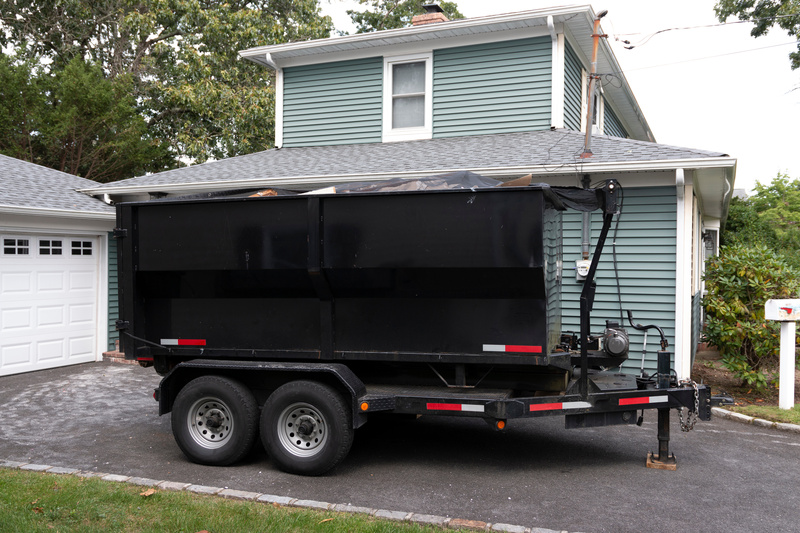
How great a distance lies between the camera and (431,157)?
36.6ft

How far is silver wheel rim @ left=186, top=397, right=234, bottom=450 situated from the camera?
20.9ft

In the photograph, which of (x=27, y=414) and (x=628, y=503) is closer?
(x=628, y=503)

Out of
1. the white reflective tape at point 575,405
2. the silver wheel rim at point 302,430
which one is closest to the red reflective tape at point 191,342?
the silver wheel rim at point 302,430

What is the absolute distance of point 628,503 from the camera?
5.33m

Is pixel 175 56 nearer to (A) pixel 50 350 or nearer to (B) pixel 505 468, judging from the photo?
(A) pixel 50 350

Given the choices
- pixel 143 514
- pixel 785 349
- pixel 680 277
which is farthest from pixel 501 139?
pixel 143 514

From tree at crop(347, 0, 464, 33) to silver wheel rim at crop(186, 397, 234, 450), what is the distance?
80.0ft

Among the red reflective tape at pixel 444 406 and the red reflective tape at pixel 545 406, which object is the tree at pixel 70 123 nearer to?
the red reflective tape at pixel 444 406

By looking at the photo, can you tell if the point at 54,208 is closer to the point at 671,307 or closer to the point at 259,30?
the point at 671,307

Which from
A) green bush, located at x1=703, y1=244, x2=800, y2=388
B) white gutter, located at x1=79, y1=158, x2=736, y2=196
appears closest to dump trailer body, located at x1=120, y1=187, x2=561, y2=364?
white gutter, located at x1=79, y1=158, x2=736, y2=196

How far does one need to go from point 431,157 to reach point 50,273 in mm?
6854

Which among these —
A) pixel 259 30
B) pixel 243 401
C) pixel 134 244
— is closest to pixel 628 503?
pixel 243 401

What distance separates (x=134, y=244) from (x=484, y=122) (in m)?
7.64

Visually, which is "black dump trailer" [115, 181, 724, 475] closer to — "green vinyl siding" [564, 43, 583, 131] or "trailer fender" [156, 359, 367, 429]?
"trailer fender" [156, 359, 367, 429]
